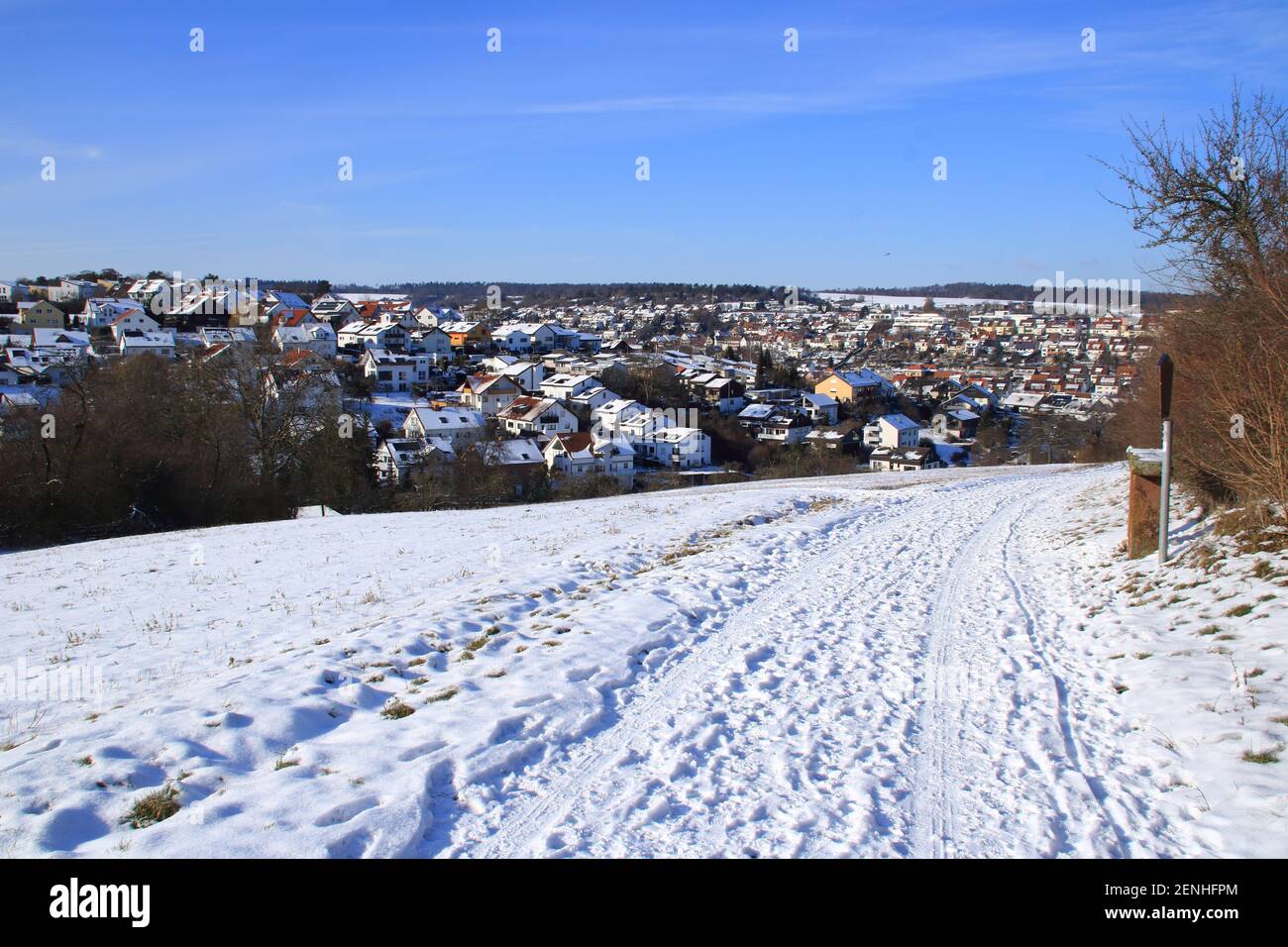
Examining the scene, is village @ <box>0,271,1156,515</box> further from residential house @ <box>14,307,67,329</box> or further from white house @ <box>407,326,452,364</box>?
white house @ <box>407,326,452,364</box>

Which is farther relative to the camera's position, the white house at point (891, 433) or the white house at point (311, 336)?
the white house at point (311, 336)

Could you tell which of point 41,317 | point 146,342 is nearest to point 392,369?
point 146,342

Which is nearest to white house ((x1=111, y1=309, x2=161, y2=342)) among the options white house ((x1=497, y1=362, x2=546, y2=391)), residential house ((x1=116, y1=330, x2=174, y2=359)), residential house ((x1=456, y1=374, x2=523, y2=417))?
residential house ((x1=116, y1=330, x2=174, y2=359))

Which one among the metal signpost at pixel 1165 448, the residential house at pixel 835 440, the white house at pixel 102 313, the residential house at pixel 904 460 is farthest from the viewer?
the white house at pixel 102 313

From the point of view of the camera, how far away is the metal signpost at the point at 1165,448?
9.95 meters

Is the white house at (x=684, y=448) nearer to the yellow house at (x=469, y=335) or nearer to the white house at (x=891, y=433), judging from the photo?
the white house at (x=891, y=433)

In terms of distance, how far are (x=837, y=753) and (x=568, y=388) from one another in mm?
66245

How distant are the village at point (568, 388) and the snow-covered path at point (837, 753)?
13475 millimetres

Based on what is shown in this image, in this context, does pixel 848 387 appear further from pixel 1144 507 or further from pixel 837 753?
pixel 837 753

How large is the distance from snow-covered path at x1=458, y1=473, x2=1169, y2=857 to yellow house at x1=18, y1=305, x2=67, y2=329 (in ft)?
310

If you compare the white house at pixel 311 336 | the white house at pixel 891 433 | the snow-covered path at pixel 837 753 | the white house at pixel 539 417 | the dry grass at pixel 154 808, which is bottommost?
the snow-covered path at pixel 837 753

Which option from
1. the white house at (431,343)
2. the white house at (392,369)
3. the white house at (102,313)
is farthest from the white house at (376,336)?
the white house at (102,313)

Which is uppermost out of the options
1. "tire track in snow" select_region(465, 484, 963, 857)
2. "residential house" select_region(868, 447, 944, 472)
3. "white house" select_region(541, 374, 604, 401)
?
"white house" select_region(541, 374, 604, 401)

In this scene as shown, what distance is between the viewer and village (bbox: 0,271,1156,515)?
45031mm
